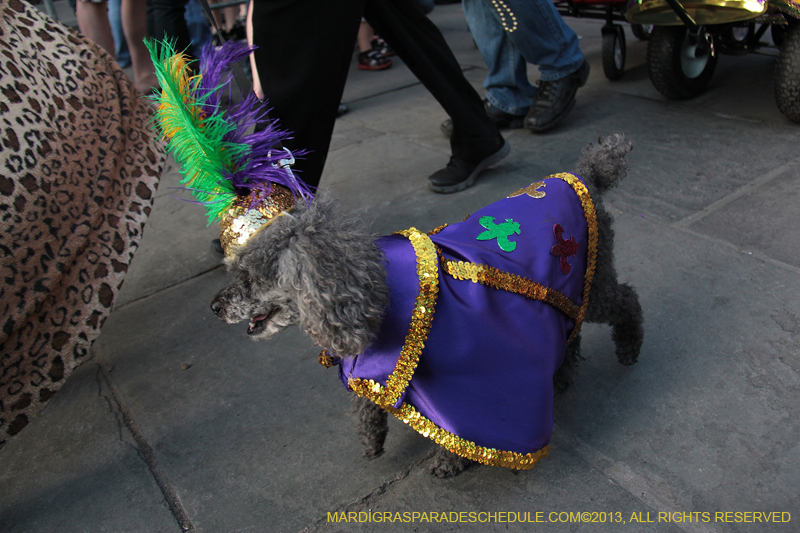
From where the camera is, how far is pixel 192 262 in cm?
345

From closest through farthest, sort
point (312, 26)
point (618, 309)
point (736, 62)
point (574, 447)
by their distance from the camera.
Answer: point (574, 447)
point (618, 309)
point (312, 26)
point (736, 62)

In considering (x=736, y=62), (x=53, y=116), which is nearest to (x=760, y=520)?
(x=53, y=116)

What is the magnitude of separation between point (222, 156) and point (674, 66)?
382cm

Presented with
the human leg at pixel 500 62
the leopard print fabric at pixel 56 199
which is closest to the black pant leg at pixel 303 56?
the leopard print fabric at pixel 56 199

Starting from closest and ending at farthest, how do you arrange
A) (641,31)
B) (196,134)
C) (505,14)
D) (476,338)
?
(196,134) < (476,338) < (505,14) < (641,31)

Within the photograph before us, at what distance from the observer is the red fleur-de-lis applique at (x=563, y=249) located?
1.87 metres

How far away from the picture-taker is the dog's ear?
1.50 meters

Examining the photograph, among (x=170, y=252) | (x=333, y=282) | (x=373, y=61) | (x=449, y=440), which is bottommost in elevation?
(x=170, y=252)

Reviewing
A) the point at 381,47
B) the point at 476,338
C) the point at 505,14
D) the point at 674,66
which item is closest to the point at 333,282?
the point at 476,338

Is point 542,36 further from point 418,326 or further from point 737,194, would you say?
point 418,326

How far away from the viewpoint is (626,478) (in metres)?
1.90

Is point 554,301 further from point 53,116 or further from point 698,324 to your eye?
point 53,116

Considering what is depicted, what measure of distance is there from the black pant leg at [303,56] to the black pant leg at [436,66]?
0.41m

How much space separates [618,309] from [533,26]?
99.5 inches
